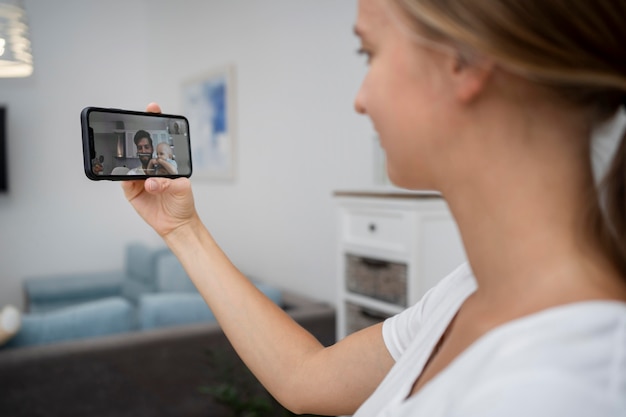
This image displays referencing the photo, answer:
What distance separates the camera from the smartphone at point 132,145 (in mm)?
803

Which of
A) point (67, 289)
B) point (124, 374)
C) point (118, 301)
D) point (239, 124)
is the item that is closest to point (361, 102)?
point (124, 374)

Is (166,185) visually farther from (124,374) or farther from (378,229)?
(124,374)

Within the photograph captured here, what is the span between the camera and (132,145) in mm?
840

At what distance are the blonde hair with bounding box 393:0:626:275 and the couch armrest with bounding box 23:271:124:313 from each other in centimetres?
446

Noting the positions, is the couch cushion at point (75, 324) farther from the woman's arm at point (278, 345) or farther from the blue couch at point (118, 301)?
the woman's arm at point (278, 345)

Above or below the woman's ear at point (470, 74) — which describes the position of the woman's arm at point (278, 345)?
below

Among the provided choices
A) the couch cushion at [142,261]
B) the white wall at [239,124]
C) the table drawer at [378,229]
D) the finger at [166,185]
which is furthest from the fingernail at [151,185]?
the couch cushion at [142,261]

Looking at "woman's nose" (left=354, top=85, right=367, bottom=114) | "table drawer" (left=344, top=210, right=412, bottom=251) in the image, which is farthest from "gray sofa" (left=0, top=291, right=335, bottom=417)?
"woman's nose" (left=354, top=85, right=367, bottom=114)

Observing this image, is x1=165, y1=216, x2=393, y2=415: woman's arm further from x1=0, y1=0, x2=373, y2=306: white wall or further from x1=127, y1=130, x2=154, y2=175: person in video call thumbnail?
x1=0, y1=0, x2=373, y2=306: white wall

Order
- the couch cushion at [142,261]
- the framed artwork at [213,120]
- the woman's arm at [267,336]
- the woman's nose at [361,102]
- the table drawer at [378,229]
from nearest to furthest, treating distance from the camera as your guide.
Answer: the woman's nose at [361,102] → the woman's arm at [267,336] → the table drawer at [378,229] → the framed artwork at [213,120] → the couch cushion at [142,261]

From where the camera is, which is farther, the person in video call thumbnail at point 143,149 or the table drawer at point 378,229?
the table drawer at point 378,229

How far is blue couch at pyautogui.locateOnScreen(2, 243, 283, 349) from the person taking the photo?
89.4 inches

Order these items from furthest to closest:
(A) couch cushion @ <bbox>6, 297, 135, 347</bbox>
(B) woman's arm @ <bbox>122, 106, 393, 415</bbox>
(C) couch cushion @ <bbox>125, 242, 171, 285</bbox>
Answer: (C) couch cushion @ <bbox>125, 242, 171, 285</bbox> → (A) couch cushion @ <bbox>6, 297, 135, 347</bbox> → (B) woman's arm @ <bbox>122, 106, 393, 415</bbox>

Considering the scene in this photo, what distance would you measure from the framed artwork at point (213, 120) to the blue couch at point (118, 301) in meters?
0.65
